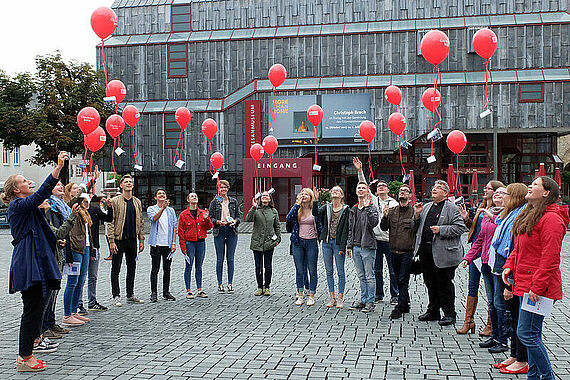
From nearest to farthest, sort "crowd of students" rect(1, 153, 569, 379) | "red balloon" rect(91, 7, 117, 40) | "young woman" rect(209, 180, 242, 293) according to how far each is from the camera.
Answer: "crowd of students" rect(1, 153, 569, 379)
"young woman" rect(209, 180, 242, 293)
"red balloon" rect(91, 7, 117, 40)

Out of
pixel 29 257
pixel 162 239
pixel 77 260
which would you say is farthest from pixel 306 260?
pixel 29 257

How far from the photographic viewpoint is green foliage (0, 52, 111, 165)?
30078 millimetres

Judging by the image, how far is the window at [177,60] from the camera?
37.3 m

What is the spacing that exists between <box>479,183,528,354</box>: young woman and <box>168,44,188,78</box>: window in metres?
32.8

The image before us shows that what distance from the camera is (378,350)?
6.71m

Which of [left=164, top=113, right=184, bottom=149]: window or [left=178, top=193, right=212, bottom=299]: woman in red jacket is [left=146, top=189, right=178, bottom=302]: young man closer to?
[left=178, top=193, right=212, bottom=299]: woman in red jacket

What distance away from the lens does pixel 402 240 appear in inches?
343

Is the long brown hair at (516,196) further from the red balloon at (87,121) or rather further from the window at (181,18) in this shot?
the window at (181,18)

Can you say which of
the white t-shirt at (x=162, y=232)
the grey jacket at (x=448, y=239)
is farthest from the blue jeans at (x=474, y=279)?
the white t-shirt at (x=162, y=232)

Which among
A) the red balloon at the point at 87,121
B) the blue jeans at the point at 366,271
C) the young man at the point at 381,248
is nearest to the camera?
the blue jeans at the point at 366,271

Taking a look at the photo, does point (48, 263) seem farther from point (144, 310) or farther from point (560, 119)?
point (560, 119)

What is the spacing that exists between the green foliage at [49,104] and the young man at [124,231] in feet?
71.8

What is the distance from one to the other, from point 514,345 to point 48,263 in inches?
199

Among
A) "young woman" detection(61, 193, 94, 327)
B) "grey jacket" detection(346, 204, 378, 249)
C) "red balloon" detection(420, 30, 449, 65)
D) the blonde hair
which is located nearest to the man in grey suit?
"grey jacket" detection(346, 204, 378, 249)
